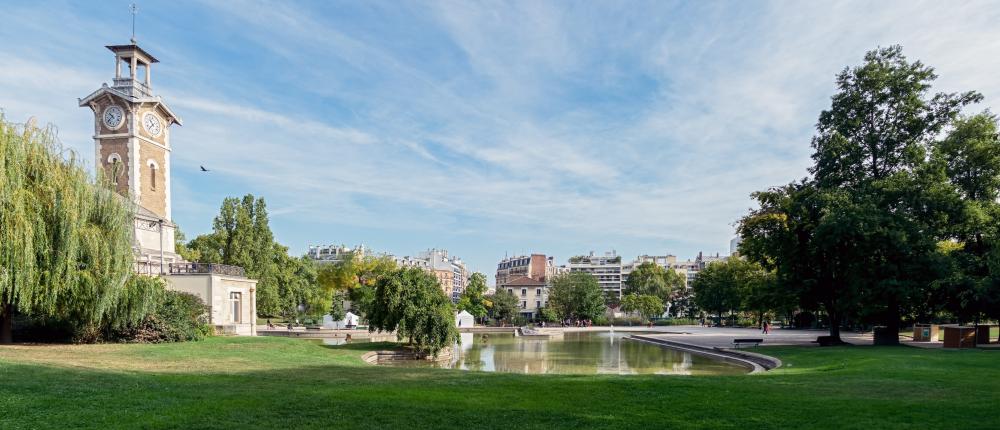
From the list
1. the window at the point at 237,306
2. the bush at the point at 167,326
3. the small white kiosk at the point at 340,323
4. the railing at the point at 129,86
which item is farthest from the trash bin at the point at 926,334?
the railing at the point at 129,86

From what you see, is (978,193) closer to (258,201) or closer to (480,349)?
(480,349)

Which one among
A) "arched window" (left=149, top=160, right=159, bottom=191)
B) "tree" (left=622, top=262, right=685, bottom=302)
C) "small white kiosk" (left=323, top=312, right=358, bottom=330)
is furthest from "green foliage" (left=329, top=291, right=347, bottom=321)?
"tree" (left=622, top=262, right=685, bottom=302)

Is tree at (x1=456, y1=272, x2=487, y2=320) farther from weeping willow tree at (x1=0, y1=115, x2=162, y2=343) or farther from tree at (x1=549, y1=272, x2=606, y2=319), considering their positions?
weeping willow tree at (x1=0, y1=115, x2=162, y2=343)

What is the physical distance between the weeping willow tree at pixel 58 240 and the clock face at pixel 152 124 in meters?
20.7

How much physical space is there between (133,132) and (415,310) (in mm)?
24259

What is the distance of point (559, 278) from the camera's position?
70.6m

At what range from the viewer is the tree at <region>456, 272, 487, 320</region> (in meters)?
65.6

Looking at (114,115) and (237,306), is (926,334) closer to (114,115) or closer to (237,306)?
(237,306)

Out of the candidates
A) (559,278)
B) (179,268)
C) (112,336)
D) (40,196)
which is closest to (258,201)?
(179,268)

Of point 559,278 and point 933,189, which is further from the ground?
point 933,189

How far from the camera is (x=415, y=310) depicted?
24.1 metres

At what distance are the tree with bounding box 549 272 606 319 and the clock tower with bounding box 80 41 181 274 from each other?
41.9m

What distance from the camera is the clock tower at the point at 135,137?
120ft

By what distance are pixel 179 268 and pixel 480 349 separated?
618 inches
